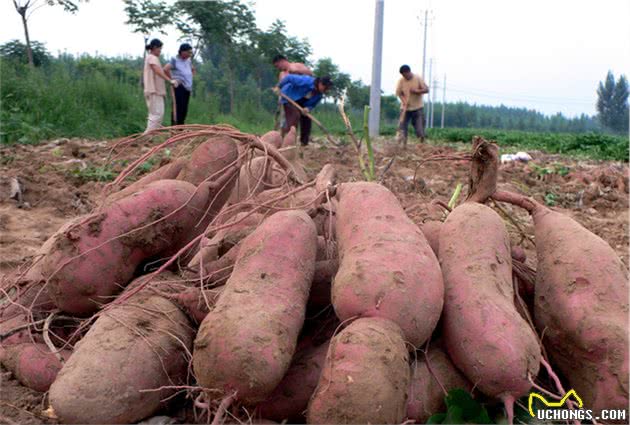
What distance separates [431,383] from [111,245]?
1284 mm

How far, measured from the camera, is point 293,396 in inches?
72.3

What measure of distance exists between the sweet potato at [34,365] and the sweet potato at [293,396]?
32.3 inches

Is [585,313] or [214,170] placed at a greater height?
[214,170]

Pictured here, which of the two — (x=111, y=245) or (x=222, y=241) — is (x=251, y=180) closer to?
(x=222, y=241)

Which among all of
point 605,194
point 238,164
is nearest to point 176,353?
point 238,164

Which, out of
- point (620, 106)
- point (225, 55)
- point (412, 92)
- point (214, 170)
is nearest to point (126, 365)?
point (214, 170)

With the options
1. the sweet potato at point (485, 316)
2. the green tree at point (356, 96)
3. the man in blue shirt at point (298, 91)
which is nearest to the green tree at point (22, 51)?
the man in blue shirt at point (298, 91)

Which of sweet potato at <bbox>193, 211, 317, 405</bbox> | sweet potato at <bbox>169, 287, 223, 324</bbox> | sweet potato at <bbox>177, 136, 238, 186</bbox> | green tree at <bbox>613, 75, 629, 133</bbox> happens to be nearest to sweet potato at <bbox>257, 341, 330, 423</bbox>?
sweet potato at <bbox>193, 211, 317, 405</bbox>

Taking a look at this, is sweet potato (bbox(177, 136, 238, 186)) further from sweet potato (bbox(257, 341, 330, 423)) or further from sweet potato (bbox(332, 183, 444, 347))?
sweet potato (bbox(257, 341, 330, 423))

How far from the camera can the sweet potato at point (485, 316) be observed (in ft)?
5.88

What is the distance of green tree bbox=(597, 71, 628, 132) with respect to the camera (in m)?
64.3

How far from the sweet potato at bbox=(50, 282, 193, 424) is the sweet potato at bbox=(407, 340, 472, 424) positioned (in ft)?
2.46

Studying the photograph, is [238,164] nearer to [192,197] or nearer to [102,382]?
[192,197]

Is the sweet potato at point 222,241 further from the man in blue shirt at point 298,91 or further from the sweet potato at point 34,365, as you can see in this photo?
the man in blue shirt at point 298,91
